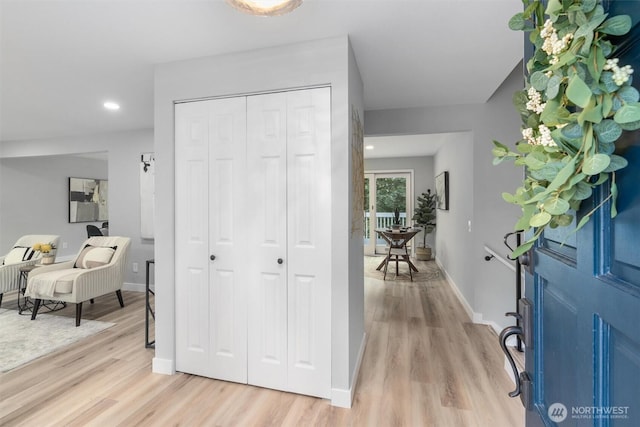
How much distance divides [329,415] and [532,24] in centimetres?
214

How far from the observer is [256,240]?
2.16m

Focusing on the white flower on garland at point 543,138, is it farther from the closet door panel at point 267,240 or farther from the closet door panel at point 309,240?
the closet door panel at point 267,240

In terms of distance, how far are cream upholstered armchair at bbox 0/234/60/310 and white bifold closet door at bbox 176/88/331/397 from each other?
3099 mm

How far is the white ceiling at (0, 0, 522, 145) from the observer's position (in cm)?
170

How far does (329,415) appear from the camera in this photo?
6.17ft

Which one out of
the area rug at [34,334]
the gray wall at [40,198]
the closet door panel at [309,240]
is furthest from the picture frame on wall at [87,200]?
the closet door panel at [309,240]

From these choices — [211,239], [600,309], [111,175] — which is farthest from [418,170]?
[600,309]

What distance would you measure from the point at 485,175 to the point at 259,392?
9.88ft

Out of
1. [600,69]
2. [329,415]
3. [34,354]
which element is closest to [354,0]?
[600,69]

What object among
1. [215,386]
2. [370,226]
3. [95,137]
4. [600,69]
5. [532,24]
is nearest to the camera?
[600,69]

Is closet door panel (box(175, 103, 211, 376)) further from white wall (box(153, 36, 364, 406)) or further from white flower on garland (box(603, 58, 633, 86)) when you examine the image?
white flower on garland (box(603, 58, 633, 86))

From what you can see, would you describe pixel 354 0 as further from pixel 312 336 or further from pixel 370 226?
pixel 370 226

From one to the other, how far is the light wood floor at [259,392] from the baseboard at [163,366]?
0.16 ft

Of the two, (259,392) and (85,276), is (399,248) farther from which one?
(85,276)
